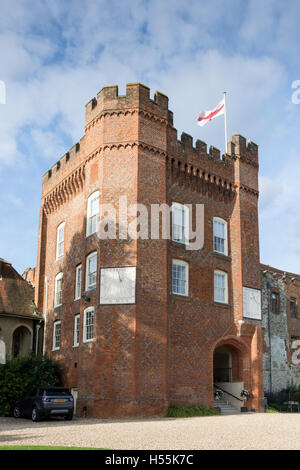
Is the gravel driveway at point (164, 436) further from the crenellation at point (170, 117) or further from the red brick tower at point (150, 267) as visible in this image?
the crenellation at point (170, 117)

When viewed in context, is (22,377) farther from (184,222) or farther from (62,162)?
(62,162)

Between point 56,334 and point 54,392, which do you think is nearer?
point 54,392

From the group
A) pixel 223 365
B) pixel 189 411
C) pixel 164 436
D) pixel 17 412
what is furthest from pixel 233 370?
pixel 164 436

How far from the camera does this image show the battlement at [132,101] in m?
24.0

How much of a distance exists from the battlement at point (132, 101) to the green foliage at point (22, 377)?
40.2ft

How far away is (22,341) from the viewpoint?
94.9 ft

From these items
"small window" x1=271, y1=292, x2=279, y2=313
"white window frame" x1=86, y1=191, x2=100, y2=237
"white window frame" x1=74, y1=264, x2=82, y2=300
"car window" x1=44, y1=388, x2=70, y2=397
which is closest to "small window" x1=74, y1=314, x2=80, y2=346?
"white window frame" x1=74, y1=264, x2=82, y2=300

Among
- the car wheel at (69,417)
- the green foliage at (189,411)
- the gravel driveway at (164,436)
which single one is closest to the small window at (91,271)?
the car wheel at (69,417)

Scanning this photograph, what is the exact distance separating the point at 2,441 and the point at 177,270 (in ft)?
43.7

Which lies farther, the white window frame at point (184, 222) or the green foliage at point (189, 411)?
the white window frame at point (184, 222)

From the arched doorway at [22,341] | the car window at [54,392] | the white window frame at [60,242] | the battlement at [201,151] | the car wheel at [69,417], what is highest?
the battlement at [201,151]

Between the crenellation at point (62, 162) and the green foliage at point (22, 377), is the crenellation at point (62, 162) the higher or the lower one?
the higher one

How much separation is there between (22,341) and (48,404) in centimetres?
1057
